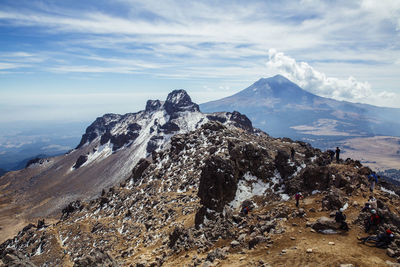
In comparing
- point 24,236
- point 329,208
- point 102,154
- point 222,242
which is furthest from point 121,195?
point 102,154

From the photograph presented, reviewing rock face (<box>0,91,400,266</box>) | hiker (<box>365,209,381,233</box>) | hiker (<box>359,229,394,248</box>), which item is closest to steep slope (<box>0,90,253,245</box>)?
rock face (<box>0,91,400,266</box>)

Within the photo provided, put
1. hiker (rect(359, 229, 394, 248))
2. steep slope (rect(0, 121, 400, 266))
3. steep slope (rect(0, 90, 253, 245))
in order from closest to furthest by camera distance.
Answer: hiker (rect(359, 229, 394, 248)) < steep slope (rect(0, 121, 400, 266)) < steep slope (rect(0, 90, 253, 245))

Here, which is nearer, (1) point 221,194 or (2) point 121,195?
(1) point 221,194

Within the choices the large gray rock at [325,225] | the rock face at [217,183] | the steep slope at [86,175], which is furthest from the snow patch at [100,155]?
the large gray rock at [325,225]

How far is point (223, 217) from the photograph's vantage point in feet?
86.6

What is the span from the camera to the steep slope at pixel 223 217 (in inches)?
709

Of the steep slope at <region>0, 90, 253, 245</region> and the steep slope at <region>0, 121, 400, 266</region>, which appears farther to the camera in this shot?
the steep slope at <region>0, 90, 253, 245</region>

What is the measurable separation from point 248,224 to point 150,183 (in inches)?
1596

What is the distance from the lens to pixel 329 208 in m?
22.9

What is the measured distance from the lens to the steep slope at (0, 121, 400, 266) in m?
18.0

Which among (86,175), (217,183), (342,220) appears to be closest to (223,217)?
(217,183)

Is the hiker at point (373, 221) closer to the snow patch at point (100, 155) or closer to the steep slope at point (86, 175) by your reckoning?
the steep slope at point (86, 175)

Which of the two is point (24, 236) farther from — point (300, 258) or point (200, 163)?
point (300, 258)

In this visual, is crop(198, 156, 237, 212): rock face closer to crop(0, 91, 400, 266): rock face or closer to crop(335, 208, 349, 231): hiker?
crop(0, 91, 400, 266): rock face
